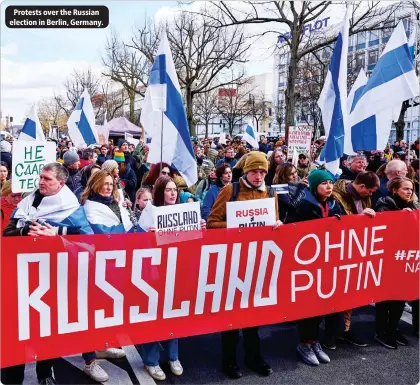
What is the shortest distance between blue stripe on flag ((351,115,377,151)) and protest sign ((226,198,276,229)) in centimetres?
298

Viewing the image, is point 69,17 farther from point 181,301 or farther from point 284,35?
point 284,35

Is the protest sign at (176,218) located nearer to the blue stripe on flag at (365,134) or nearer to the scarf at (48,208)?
the scarf at (48,208)

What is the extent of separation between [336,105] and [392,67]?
1.07m

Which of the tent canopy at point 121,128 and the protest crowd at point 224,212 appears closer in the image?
the protest crowd at point 224,212

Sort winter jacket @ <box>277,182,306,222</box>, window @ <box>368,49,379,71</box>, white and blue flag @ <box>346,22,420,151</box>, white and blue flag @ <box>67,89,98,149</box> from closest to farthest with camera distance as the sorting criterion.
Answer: winter jacket @ <box>277,182,306,222</box>, white and blue flag @ <box>346,22,420,151</box>, white and blue flag @ <box>67,89,98,149</box>, window @ <box>368,49,379,71</box>

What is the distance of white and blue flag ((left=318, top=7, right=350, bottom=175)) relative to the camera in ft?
18.5

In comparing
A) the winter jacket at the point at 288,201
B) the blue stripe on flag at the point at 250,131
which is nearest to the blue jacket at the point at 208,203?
the winter jacket at the point at 288,201

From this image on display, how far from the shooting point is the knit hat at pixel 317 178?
4.30 meters

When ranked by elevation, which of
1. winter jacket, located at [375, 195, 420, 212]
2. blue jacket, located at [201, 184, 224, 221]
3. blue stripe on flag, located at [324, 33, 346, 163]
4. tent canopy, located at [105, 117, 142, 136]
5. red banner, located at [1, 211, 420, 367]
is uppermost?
tent canopy, located at [105, 117, 142, 136]

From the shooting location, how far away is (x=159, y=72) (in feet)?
17.8

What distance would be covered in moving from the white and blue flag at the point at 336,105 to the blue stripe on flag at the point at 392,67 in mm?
630

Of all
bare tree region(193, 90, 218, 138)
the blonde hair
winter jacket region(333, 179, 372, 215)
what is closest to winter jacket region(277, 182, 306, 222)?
winter jacket region(333, 179, 372, 215)

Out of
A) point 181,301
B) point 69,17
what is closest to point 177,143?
point 69,17

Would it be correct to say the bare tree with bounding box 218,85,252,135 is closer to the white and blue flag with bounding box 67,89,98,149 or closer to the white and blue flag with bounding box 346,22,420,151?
the white and blue flag with bounding box 67,89,98,149
